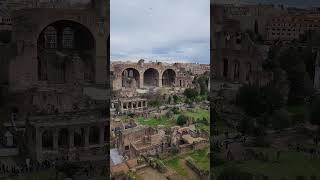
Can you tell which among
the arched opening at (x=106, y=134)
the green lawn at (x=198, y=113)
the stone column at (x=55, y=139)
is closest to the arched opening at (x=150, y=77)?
the green lawn at (x=198, y=113)

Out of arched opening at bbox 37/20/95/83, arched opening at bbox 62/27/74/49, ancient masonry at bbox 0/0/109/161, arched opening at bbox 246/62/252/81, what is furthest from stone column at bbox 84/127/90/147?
arched opening at bbox 246/62/252/81

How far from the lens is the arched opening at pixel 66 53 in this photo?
695cm

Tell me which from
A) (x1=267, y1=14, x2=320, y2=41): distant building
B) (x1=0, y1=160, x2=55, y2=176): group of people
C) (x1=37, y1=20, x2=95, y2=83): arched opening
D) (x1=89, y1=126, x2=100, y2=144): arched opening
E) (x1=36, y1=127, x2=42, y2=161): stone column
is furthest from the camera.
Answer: (x1=267, y1=14, x2=320, y2=41): distant building

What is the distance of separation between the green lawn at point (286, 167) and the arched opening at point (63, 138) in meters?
2.11

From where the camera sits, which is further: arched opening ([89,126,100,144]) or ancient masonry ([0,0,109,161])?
arched opening ([89,126,100,144])

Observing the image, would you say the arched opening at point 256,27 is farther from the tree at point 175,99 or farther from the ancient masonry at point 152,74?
the tree at point 175,99

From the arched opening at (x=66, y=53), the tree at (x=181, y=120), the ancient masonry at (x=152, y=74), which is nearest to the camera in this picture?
the arched opening at (x=66, y=53)

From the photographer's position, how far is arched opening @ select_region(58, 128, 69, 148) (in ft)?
22.8

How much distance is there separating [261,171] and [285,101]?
1.06 metres

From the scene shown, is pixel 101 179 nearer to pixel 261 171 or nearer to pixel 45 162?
pixel 45 162

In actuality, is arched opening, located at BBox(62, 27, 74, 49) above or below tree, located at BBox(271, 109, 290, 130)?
above

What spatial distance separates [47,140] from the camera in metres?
6.90

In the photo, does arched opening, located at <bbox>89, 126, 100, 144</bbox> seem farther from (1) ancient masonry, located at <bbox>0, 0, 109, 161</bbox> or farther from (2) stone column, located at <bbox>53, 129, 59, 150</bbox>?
(2) stone column, located at <bbox>53, 129, 59, 150</bbox>

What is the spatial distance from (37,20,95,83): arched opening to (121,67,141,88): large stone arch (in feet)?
1.54
